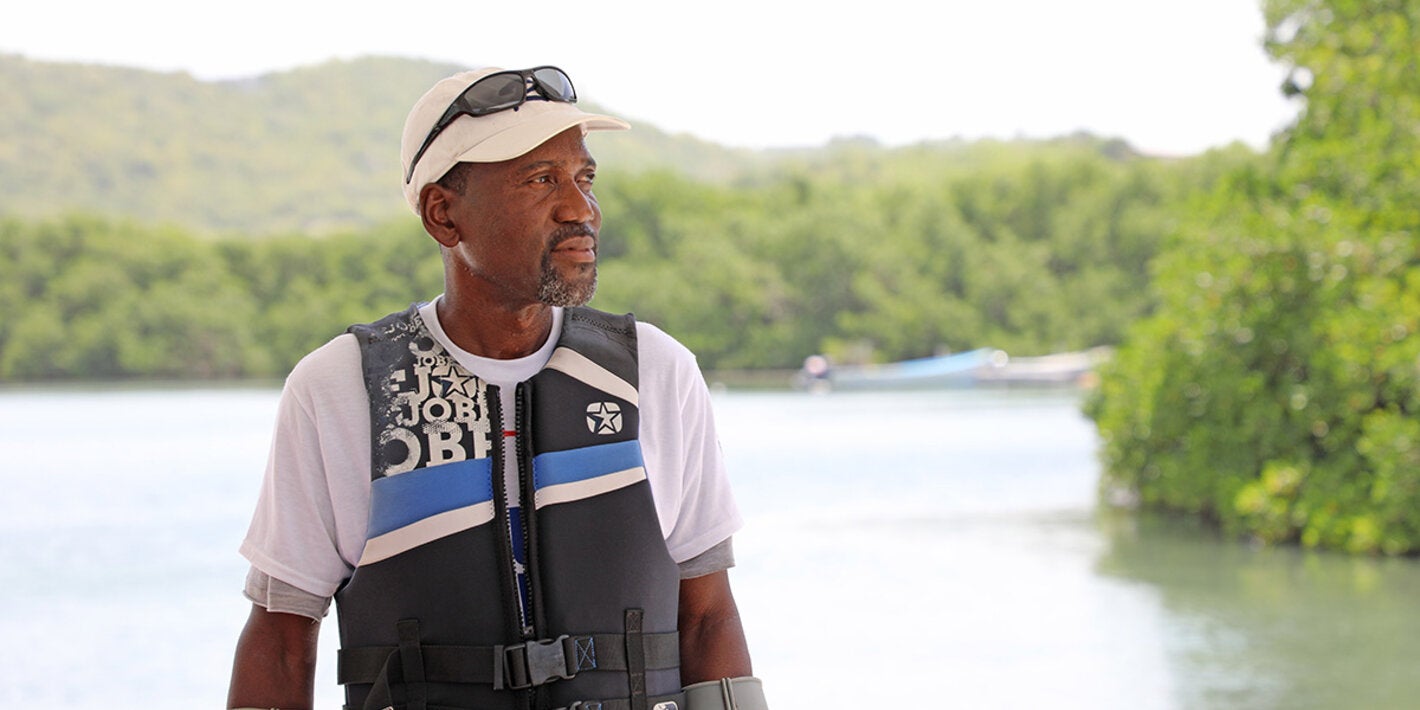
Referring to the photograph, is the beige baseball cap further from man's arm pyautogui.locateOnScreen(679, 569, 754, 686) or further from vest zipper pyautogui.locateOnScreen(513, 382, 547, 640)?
man's arm pyautogui.locateOnScreen(679, 569, 754, 686)

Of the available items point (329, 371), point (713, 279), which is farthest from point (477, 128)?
point (713, 279)

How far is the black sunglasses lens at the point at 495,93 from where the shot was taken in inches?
69.6

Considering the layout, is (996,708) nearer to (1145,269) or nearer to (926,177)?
(1145,269)

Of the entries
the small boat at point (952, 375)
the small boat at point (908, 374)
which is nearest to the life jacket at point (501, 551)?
the small boat at point (952, 375)

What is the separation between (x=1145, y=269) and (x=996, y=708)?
187 ft

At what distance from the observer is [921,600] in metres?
10.3

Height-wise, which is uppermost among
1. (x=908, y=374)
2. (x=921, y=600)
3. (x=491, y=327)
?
(x=908, y=374)

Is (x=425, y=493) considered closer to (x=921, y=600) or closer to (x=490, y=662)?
(x=490, y=662)

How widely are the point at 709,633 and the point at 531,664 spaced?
8.9 inches

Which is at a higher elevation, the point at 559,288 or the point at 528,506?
the point at 559,288

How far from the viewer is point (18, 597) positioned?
12.1 metres

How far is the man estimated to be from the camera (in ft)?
5.74

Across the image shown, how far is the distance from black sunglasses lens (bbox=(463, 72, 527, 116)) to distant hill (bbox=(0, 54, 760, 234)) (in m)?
79.8

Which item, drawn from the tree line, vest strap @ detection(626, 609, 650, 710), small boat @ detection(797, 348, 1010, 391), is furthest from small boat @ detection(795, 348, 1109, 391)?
vest strap @ detection(626, 609, 650, 710)
